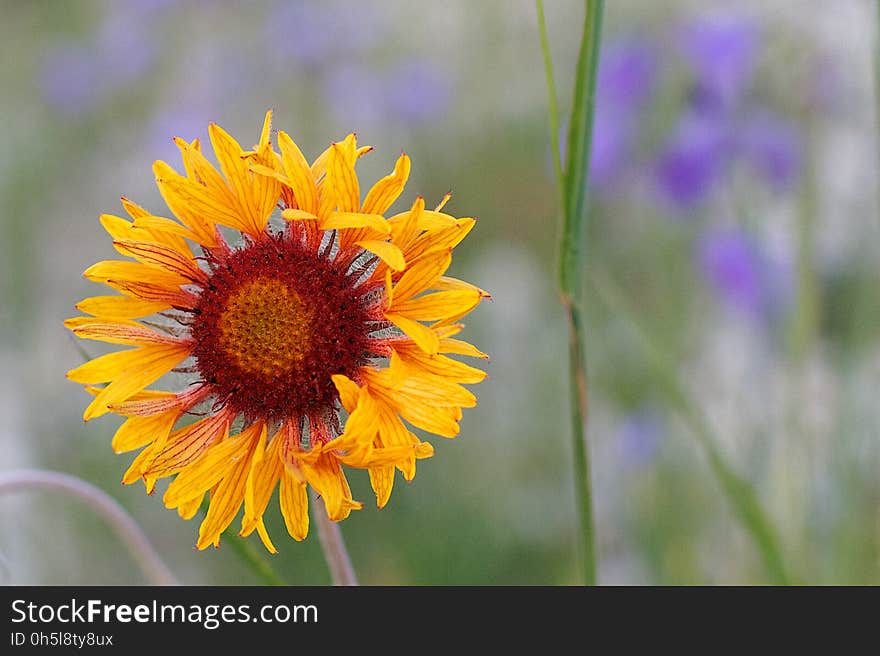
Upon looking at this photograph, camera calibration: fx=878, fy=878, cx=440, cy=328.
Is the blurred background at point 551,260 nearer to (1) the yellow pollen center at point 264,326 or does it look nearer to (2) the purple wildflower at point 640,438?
(2) the purple wildflower at point 640,438

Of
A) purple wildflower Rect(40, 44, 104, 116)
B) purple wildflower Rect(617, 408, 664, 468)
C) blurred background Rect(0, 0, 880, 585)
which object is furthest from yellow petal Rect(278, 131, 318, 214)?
purple wildflower Rect(40, 44, 104, 116)

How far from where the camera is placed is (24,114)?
4172mm

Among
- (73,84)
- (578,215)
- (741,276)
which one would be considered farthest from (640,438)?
(73,84)

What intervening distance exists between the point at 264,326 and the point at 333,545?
0.22 metres

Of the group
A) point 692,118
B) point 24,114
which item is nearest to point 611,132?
point 692,118

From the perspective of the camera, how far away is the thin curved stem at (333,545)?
30.0 inches

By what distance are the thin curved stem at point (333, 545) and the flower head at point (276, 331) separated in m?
0.02

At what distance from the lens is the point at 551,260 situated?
2.79 meters

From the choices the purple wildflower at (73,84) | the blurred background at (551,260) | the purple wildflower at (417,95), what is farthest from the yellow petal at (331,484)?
the purple wildflower at (73,84)

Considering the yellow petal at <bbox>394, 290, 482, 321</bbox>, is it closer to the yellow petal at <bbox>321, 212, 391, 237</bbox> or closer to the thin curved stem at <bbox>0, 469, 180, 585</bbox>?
the yellow petal at <bbox>321, 212, 391, 237</bbox>

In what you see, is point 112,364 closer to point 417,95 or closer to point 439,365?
point 439,365

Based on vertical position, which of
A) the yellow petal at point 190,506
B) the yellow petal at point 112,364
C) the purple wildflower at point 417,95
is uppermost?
the purple wildflower at point 417,95

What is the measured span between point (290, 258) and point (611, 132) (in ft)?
4.05

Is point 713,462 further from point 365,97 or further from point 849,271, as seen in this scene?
point 365,97
